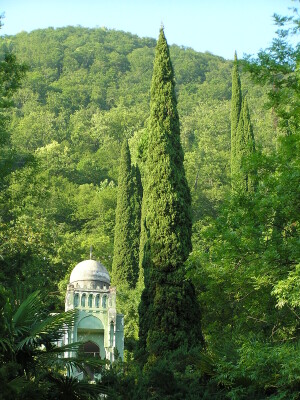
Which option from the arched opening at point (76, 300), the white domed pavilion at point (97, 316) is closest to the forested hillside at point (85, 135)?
the arched opening at point (76, 300)

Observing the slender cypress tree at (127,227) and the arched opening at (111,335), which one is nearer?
the arched opening at (111,335)

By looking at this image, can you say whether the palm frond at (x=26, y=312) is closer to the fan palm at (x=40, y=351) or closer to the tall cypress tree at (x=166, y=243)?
the fan palm at (x=40, y=351)

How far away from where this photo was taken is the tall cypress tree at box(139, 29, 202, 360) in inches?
→ 842

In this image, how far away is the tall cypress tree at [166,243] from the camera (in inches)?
842

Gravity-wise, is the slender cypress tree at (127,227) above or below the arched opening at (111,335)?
above

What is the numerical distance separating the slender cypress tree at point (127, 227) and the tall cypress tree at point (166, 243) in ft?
46.2

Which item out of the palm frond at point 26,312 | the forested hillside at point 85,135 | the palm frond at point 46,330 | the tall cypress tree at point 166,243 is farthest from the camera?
the forested hillside at point 85,135

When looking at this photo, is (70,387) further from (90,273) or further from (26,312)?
(90,273)

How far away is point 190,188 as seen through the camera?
156 ft

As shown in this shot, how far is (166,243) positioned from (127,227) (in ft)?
56.9

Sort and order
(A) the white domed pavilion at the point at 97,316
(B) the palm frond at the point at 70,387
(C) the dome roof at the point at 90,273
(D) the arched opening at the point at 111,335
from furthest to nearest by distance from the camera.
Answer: (C) the dome roof at the point at 90,273 < (A) the white domed pavilion at the point at 97,316 < (D) the arched opening at the point at 111,335 < (B) the palm frond at the point at 70,387

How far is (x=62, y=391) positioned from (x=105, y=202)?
1640 inches

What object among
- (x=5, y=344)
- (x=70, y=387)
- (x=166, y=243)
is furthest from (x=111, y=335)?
(x=5, y=344)

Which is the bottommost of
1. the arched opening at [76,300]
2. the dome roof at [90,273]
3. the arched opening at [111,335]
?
the arched opening at [111,335]
